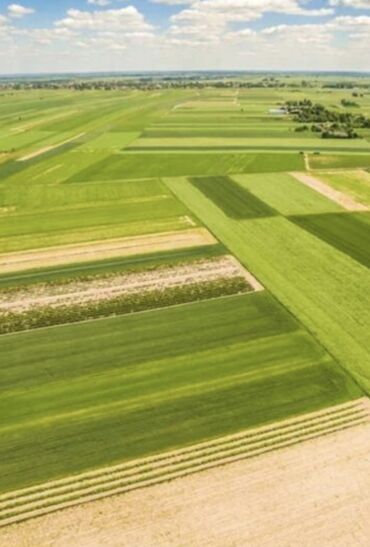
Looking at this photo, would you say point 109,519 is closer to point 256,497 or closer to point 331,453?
point 256,497

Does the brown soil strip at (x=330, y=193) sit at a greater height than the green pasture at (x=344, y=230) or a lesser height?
greater

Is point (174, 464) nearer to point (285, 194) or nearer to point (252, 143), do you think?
point (285, 194)

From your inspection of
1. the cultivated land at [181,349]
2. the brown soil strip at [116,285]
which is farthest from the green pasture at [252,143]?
the brown soil strip at [116,285]

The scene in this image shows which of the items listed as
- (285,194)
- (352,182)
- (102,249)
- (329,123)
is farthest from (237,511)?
(329,123)

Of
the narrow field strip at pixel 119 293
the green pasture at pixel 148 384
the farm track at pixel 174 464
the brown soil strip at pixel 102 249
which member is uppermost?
the brown soil strip at pixel 102 249

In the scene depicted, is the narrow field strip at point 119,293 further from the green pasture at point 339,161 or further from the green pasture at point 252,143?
the green pasture at point 252,143

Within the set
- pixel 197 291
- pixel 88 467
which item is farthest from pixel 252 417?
pixel 197 291

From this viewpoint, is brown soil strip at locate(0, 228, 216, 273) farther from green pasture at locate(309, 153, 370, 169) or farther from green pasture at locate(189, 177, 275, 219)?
green pasture at locate(309, 153, 370, 169)
